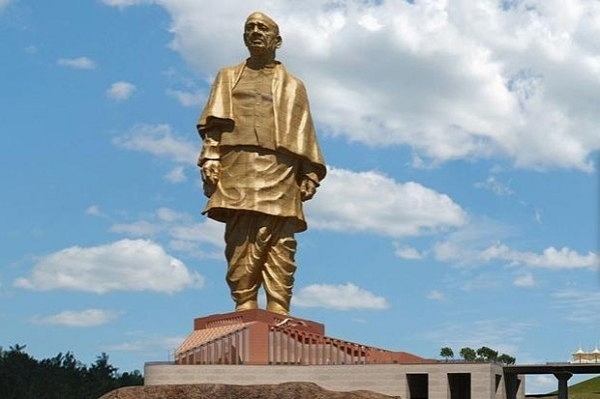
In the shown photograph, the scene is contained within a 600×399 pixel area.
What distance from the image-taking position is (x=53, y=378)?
43000 millimetres

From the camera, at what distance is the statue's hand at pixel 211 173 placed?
24.6m

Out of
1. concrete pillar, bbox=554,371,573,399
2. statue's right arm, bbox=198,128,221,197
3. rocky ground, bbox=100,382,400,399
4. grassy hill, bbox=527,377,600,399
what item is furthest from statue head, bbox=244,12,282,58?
grassy hill, bbox=527,377,600,399

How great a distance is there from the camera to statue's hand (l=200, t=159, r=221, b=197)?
2462cm

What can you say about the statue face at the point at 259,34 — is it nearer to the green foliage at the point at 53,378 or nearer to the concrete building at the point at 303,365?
the concrete building at the point at 303,365

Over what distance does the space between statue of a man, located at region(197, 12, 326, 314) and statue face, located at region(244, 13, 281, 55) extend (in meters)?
0.02

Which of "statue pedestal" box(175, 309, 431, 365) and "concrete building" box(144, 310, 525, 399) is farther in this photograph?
"statue pedestal" box(175, 309, 431, 365)

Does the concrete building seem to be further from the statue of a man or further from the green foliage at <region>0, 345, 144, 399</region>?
the green foliage at <region>0, 345, 144, 399</region>

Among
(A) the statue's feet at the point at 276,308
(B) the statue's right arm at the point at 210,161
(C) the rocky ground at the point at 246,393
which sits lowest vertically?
(C) the rocky ground at the point at 246,393

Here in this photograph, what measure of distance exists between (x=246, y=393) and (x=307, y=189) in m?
13.4

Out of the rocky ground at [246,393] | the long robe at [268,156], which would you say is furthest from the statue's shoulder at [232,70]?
the rocky ground at [246,393]

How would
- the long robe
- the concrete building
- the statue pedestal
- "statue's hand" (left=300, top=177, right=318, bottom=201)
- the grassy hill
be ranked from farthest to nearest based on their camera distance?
the grassy hill
"statue's hand" (left=300, top=177, right=318, bottom=201)
the long robe
the statue pedestal
the concrete building

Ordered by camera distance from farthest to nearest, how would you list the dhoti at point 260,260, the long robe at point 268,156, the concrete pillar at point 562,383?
the concrete pillar at point 562,383 < the dhoti at point 260,260 < the long robe at point 268,156

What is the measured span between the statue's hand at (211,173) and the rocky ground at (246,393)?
12.6 meters

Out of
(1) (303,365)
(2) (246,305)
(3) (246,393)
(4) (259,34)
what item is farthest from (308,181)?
(3) (246,393)
